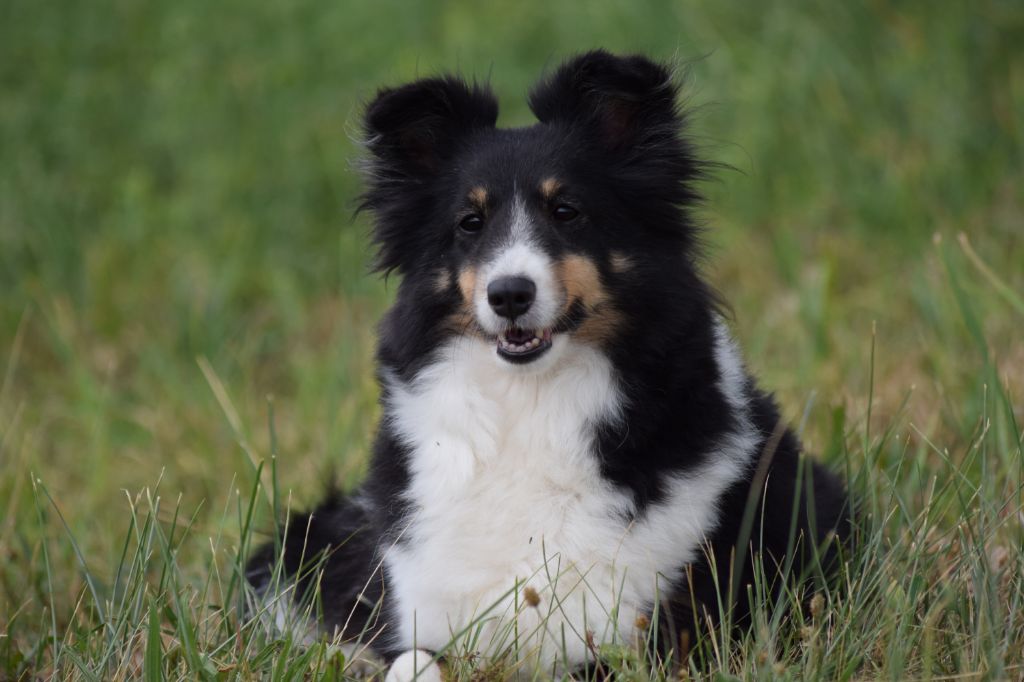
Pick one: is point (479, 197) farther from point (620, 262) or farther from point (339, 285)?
point (339, 285)

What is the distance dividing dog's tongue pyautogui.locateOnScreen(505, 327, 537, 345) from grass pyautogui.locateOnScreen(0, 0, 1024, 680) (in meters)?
0.94

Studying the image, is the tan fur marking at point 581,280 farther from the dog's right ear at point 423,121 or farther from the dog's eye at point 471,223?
the dog's right ear at point 423,121

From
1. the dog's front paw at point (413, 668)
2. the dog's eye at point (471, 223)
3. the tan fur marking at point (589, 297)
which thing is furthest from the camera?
the dog's eye at point (471, 223)

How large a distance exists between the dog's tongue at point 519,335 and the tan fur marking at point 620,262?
13.0 inches

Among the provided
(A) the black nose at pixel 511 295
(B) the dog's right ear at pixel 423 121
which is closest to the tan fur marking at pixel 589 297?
(A) the black nose at pixel 511 295

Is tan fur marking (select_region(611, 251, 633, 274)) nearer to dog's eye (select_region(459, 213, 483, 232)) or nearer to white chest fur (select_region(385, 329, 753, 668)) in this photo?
white chest fur (select_region(385, 329, 753, 668))

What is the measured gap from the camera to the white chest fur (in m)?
3.42

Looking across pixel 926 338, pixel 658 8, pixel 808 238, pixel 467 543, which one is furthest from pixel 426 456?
pixel 658 8

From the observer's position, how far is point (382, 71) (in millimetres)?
9297

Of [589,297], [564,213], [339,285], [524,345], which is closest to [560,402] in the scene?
[524,345]

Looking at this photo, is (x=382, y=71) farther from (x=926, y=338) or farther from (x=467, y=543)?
(x=467, y=543)

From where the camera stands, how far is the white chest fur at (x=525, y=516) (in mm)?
3418

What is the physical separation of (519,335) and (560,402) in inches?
9.9

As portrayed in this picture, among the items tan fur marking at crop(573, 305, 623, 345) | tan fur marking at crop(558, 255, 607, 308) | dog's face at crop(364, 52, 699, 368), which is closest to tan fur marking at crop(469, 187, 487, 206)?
dog's face at crop(364, 52, 699, 368)
